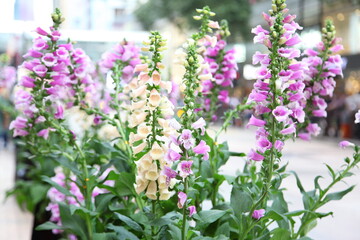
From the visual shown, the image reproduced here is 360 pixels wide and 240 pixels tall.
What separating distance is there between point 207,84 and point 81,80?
0.38m

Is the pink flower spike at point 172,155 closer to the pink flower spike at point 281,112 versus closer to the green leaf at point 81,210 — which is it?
the pink flower spike at point 281,112

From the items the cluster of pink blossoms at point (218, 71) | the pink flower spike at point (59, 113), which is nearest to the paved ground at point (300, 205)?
the cluster of pink blossoms at point (218, 71)

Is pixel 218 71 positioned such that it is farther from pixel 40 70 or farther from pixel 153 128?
pixel 153 128

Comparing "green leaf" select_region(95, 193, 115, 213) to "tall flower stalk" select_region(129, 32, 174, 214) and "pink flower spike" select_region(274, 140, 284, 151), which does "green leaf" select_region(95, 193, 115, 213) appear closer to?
"tall flower stalk" select_region(129, 32, 174, 214)

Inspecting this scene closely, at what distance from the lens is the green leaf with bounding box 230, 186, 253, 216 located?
133 centimetres

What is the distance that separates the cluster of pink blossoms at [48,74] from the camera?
1542mm

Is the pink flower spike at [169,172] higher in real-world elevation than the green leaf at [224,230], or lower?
higher

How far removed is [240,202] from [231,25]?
19072mm

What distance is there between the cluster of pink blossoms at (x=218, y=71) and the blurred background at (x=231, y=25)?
455 millimetres

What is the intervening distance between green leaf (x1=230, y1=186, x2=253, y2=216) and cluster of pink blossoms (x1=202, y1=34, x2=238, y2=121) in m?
0.41

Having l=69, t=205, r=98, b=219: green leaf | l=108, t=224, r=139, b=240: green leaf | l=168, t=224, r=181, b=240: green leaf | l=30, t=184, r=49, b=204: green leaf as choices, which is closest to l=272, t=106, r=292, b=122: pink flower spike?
l=168, t=224, r=181, b=240: green leaf

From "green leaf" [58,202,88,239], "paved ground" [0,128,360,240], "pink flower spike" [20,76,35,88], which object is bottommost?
"paved ground" [0,128,360,240]

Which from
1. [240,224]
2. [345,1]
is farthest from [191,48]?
[345,1]

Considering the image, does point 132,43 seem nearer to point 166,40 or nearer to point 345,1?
point 166,40
